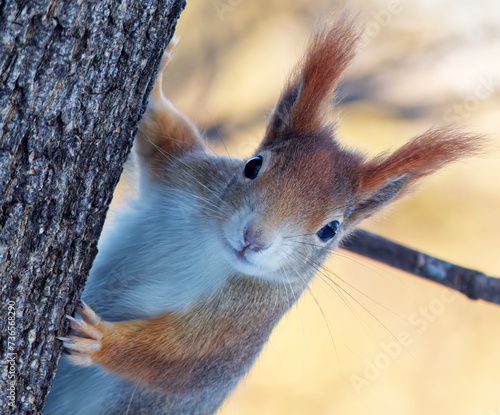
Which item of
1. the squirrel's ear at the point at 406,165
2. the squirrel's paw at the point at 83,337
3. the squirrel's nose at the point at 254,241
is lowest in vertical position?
the squirrel's paw at the point at 83,337

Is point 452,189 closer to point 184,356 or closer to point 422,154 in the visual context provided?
point 422,154

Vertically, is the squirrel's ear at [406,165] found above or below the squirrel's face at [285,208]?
above

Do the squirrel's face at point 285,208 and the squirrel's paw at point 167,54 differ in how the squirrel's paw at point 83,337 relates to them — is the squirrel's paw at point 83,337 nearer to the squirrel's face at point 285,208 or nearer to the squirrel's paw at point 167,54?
the squirrel's face at point 285,208

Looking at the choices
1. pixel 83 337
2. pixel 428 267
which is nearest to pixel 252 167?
pixel 83 337

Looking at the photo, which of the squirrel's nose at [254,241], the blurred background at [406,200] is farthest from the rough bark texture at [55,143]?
the blurred background at [406,200]

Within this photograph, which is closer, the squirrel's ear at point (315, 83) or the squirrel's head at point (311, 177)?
the squirrel's head at point (311, 177)

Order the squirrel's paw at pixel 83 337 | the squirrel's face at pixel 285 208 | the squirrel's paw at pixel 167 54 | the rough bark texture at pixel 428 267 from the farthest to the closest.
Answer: the rough bark texture at pixel 428 267, the squirrel's paw at pixel 167 54, the squirrel's face at pixel 285 208, the squirrel's paw at pixel 83 337

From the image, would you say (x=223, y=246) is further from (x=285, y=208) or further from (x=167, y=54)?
(x=167, y=54)

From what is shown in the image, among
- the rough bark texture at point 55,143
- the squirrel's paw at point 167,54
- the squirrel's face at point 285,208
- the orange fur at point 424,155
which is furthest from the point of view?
the squirrel's paw at point 167,54
